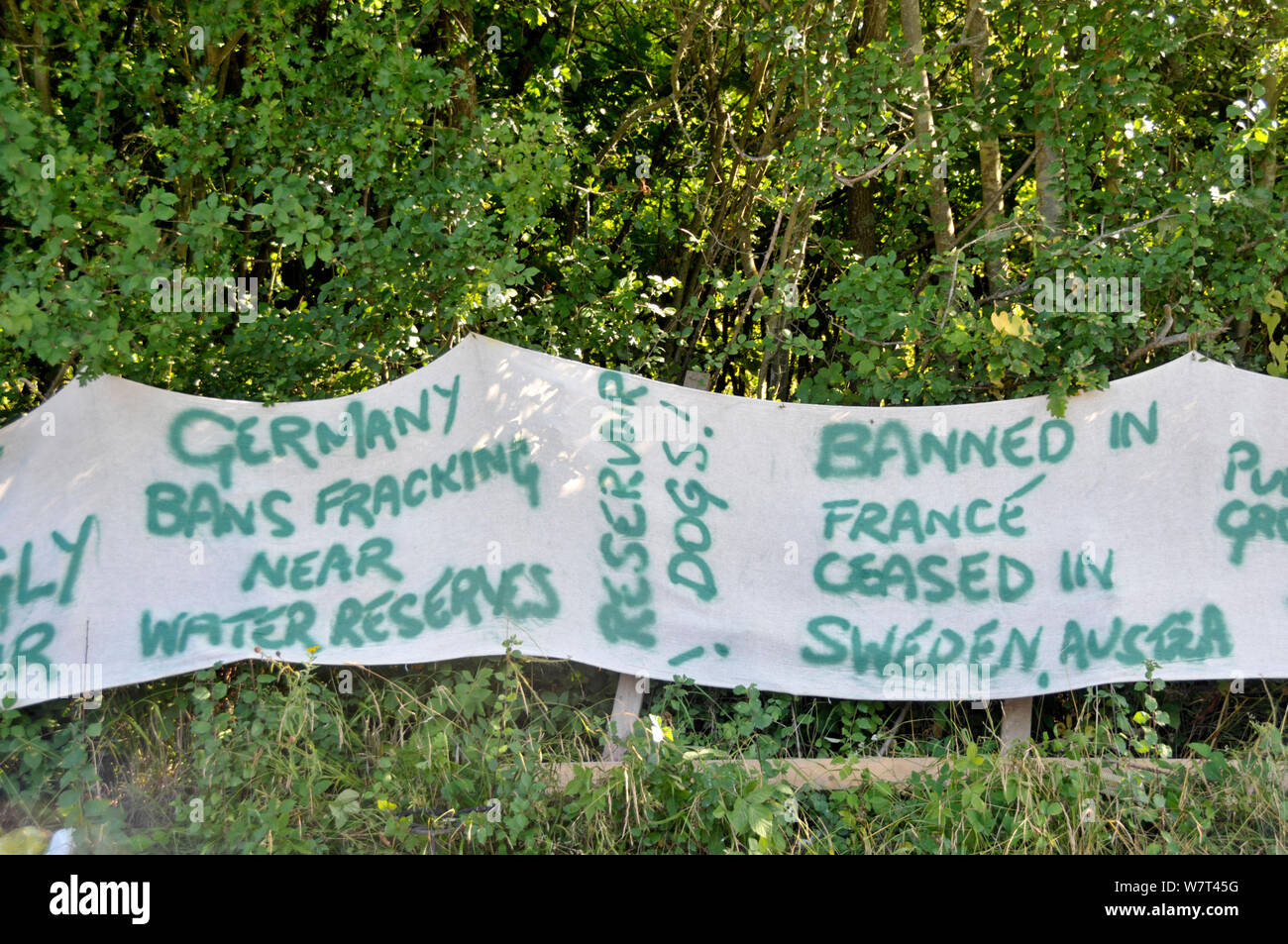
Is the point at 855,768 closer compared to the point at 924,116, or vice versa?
the point at 855,768

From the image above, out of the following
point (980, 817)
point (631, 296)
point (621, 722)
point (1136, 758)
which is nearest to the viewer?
point (980, 817)

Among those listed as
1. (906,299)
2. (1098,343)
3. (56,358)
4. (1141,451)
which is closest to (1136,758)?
(1141,451)

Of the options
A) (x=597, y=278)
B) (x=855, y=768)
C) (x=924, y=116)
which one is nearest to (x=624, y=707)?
(x=855, y=768)

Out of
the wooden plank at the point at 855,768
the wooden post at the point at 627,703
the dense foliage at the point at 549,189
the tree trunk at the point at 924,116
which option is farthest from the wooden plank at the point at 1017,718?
the tree trunk at the point at 924,116

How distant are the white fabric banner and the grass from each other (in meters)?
0.21

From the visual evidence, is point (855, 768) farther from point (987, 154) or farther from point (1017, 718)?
point (987, 154)

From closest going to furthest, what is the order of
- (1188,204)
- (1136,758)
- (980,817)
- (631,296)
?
(980,817), (1136,758), (1188,204), (631,296)

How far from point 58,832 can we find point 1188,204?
181 inches

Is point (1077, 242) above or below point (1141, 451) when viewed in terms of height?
above

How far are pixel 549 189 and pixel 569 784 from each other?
2.51 meters

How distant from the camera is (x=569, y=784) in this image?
11.5ft

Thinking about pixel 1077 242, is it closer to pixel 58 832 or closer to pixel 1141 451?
pixel 1141 451

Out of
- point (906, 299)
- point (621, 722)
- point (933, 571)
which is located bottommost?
point (621, 722)

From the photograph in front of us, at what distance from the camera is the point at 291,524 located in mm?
4195
